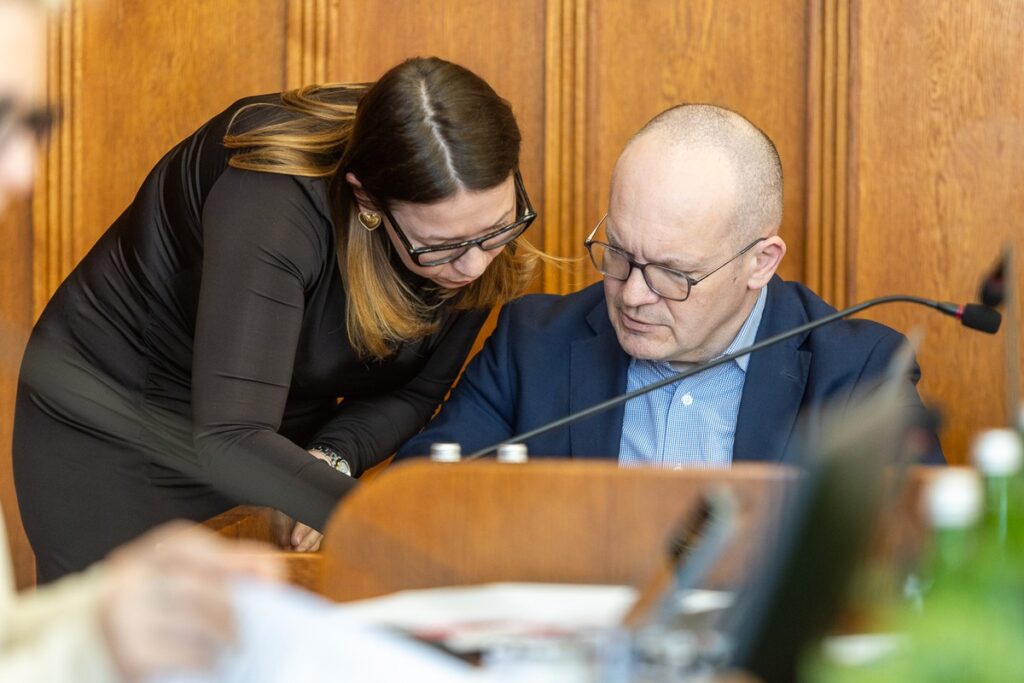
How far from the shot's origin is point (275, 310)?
5.66 ft

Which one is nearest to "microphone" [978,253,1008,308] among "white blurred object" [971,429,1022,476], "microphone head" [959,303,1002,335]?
"microphone head" [959,303,1002,335]

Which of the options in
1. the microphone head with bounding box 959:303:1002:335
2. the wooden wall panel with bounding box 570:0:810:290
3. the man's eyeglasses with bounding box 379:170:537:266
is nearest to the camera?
the microphone head with bounding box 959:303:1002:335

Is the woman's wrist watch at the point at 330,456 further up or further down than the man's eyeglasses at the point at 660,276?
further down

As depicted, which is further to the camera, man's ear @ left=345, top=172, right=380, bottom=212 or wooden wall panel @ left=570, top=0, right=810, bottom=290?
wooden wall panel @ left=570, top=0, right=810, bottom=290

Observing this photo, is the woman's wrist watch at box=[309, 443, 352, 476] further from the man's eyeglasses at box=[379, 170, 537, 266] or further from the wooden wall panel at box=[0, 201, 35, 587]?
the wooden wall panel at box=[0, 201, 35, 587]

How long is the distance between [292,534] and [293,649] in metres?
1.04

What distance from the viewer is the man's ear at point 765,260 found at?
1.93m

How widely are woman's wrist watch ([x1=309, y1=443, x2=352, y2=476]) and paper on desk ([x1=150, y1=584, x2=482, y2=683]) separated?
1.27 metres

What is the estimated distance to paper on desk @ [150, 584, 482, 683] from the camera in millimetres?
626

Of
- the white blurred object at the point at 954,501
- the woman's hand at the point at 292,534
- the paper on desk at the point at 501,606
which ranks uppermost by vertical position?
the white blurred object at the point at 954,501

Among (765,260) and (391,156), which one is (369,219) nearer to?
(391,156)

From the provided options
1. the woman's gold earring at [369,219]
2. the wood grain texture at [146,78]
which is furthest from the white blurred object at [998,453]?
the wood grain texture at [146,78]

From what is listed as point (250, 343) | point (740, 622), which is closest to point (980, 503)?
point (740, 622)

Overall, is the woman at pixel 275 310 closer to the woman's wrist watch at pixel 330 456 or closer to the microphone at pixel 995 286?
the woman's wrist watch at pixel 330 456
